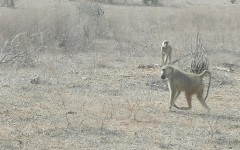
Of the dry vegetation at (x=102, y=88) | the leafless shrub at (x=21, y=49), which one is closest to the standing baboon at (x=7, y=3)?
the dry vegetation at (x=102, y=88)

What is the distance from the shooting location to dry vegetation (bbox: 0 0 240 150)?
28.5ft

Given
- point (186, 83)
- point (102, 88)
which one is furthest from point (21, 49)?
point (186, 83)

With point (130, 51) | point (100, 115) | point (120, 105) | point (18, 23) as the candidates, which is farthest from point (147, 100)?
point (18, 23)

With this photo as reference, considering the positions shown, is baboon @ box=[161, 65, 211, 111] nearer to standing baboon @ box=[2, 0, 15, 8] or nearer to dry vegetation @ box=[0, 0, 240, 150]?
dry vegetation @ box=[0, 0, 240, 150]

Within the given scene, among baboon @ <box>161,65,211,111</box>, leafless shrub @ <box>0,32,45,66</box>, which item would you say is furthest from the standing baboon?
baboon @ <box>161,65,211,111</box>

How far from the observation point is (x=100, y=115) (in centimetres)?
1001

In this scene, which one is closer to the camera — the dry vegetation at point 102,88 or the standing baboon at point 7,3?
the dry vegetation at point 102,88

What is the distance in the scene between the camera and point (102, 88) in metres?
12.8

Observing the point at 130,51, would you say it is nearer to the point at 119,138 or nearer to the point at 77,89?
the point at 77,89

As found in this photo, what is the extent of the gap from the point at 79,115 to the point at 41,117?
683 millimetres

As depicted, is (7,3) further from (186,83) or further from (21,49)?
(186,83)

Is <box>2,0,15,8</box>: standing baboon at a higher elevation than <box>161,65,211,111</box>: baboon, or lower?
lower

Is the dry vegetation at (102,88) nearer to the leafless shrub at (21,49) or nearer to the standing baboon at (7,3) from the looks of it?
the leafless shrub at (21,49)

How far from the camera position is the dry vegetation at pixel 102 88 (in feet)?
28.5
